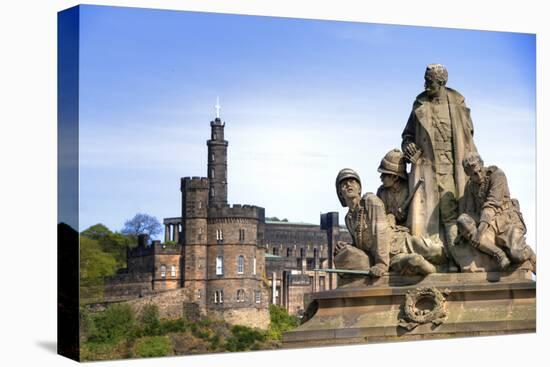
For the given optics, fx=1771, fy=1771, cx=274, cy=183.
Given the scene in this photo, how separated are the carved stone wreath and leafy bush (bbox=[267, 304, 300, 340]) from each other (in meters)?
86.3

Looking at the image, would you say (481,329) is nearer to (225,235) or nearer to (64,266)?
(64,266)

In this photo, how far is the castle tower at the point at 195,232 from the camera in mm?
123188

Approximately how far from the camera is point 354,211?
952 inches

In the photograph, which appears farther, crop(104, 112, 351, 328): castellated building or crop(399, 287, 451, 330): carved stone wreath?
crop(104, 112, 351, 328): castellated building

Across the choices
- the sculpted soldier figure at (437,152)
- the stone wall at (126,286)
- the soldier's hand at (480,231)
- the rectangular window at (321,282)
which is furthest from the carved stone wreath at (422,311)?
the rectangular window at (321,282)

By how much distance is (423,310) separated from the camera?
2359 cm

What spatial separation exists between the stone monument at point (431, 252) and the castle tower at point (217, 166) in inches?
4106

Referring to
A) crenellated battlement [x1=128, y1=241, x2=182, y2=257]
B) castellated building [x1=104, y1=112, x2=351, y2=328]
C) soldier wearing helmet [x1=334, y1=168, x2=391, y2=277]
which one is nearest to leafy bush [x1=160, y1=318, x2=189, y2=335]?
castellated building [x1=104, y1=112, x2=351, y2=328]

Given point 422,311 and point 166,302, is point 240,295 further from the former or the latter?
point 422,311

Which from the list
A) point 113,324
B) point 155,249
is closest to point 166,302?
point 155,249

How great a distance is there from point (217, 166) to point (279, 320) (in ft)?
56.3

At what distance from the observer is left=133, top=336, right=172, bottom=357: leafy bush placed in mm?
75881

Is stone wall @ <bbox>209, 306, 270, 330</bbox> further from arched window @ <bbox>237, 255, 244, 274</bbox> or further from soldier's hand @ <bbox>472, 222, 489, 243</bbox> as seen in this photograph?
soldier's hand @ <bbox>472, 222, 489, 243</bbox>

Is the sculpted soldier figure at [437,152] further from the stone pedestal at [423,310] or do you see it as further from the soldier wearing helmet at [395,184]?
the stone pedestal at [423,310]
